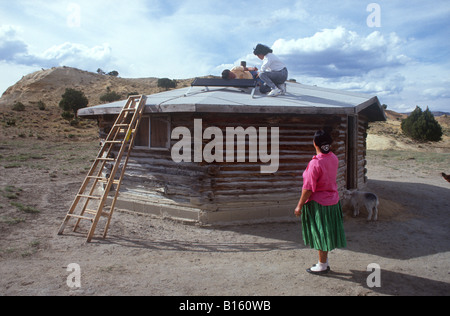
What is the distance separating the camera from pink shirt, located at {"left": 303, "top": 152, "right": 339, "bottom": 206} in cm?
421

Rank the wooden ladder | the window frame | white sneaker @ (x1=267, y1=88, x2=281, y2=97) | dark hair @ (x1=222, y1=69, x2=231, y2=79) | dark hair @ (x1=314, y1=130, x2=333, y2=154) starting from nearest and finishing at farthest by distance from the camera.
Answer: dark hair @ (x1=314, y1=130, x2=333, y2=154) < the wooden ladder < the window frame < white sneaker @ (x1=267, y1=88, x2=281, y2=97) < dark hair @ (x1=222, y1=69, x2=231, y2=79)

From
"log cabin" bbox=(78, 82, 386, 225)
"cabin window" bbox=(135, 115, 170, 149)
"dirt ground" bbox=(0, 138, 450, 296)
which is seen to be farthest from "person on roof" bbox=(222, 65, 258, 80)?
"dirt ground" bbox=(0, 138, 450, 296)

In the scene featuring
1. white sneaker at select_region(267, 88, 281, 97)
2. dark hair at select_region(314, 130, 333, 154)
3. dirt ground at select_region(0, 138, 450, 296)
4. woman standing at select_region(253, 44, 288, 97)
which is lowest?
dirt ground at select_region(0, 138, 450, 296)

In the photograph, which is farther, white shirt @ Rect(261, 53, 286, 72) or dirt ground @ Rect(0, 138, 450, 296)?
white shirt @ Rect(261, 53, 286, 72)

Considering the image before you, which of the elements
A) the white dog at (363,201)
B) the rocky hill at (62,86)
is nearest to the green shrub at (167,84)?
the rocky hill at (62,86)

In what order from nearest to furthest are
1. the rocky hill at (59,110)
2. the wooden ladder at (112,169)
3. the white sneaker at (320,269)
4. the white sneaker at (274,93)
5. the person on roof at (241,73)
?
the white sneaker at (320,269)
the wooden ladder at (112,169)
the white sneaker at (274,93)
the person on roof at (241,73)
the rocky hill at (59,110)

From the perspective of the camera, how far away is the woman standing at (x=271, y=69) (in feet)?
26.6

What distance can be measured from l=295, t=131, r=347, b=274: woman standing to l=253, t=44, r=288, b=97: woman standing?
406cm

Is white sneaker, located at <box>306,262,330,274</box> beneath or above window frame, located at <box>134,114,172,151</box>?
beneath

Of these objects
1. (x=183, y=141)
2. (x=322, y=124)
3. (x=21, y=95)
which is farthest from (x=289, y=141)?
(x=21, y=95)

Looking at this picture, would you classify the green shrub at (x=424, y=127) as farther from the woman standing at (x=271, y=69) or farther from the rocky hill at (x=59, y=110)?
the woman standing at (x=271, y=69)

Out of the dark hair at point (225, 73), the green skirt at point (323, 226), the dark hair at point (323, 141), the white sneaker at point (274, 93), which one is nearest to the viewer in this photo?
the dark hair at point (323, 141)

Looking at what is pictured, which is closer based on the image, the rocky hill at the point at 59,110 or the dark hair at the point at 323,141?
the dark hair at the point at 323,141

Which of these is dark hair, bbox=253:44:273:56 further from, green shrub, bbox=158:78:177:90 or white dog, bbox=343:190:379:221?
green shrub, bbox=158:78:177:90
